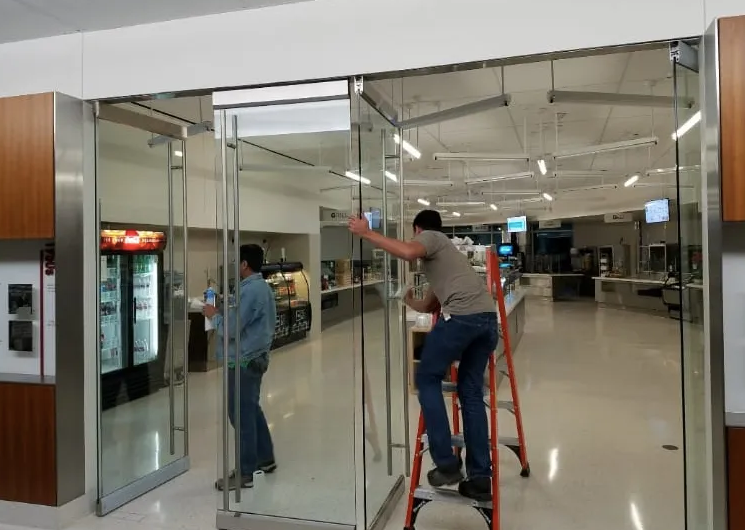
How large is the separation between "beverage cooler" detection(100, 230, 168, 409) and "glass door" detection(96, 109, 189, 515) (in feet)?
0.04

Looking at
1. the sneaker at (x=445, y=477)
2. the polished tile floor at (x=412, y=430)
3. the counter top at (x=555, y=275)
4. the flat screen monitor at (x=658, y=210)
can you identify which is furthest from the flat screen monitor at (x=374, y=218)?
the counter top at (x=555, y=275)

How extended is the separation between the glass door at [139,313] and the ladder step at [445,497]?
6.66 ft

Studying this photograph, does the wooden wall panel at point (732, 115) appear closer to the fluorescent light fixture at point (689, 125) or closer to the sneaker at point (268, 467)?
the fluorescent light fixture at point (689, 125)

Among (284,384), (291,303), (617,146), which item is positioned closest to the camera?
(284,384)

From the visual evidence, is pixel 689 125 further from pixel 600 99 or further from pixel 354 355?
pixel 354 355

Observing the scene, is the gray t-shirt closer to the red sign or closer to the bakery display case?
the bakery display case

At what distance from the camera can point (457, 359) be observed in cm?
284

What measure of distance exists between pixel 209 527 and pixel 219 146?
231cm

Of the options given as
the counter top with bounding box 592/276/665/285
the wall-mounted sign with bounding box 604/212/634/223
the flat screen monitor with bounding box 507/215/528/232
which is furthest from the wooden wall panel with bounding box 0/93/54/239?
the flat screen monitor with bounding box 507/215/528/232

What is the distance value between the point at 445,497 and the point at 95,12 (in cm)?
335

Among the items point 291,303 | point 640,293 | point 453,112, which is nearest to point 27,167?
point 453,112

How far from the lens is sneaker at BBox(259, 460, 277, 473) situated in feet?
12.6

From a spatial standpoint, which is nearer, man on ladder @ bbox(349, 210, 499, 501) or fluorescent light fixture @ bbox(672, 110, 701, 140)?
fluorescent light fixture @ bbox(672, 110, 701, 140)

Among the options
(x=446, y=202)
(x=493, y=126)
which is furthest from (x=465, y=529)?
(x=446, y=202)
